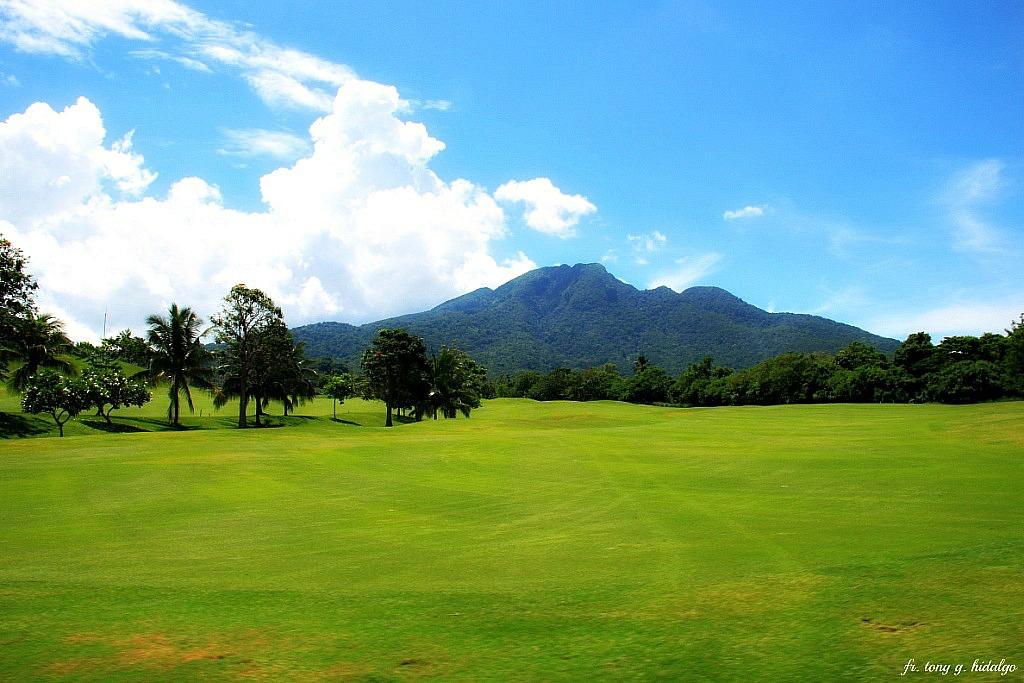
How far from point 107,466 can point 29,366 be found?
42550 mm

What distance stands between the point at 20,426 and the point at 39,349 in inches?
270

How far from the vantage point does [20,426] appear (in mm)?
49938

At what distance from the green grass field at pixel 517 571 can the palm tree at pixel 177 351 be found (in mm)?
45383

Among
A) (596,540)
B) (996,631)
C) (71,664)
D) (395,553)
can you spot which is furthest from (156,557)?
(996,631)

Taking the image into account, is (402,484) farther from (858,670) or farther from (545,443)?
(858,670)

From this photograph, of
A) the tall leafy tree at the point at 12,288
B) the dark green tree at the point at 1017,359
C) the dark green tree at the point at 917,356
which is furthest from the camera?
the dark green tree at the point at 917,356

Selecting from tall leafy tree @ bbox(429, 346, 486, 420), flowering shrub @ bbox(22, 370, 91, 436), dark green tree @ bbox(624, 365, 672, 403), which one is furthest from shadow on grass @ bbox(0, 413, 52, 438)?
dark green tree @ bbox(624, 365, 672, 403)

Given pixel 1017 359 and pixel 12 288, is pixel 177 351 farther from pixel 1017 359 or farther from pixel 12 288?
pixel 1017 359

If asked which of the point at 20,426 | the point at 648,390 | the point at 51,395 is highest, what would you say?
the point at 51,395

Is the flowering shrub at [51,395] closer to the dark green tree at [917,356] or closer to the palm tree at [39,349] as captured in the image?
the palm tree at [39,349]

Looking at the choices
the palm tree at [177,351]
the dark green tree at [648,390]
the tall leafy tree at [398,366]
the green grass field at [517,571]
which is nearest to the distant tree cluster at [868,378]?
the dark green tree at [648,390]

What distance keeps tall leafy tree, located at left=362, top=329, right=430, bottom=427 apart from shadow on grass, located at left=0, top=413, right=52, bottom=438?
27.6 meters

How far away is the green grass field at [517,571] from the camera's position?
19.6 feet

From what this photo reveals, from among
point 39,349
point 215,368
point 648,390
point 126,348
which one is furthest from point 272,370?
point 648,390
